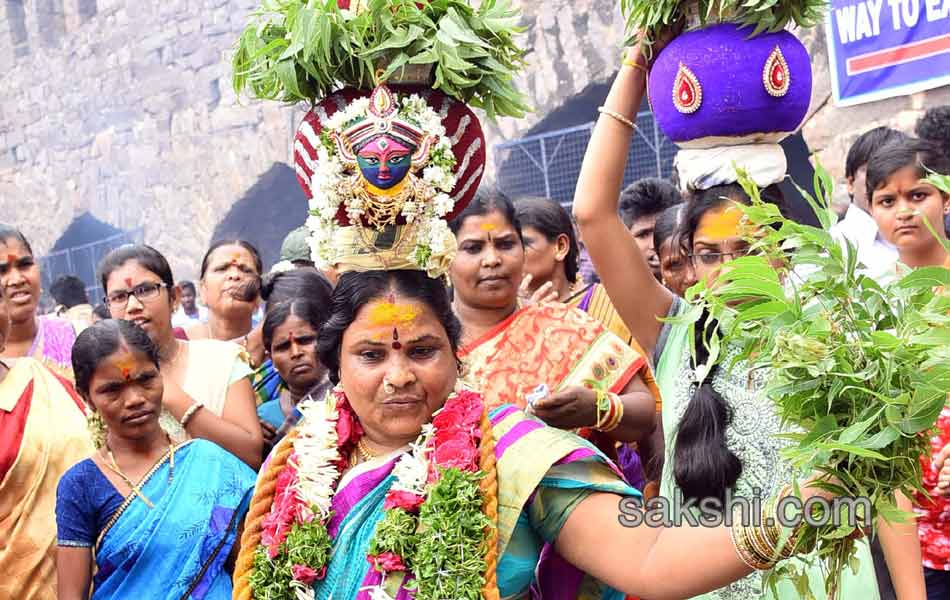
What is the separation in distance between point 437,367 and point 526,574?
19.8 inches

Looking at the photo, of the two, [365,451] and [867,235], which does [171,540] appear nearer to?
[365,451]

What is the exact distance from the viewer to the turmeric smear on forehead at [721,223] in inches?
113

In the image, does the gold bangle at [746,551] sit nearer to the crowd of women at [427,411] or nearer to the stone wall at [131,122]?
the crowd of women at [427,411]

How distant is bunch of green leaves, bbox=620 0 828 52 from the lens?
2.70 metres

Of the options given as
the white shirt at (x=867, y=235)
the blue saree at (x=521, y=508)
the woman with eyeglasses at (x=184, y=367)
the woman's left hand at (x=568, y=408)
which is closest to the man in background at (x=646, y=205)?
the white shirt at (x=867, y=235)

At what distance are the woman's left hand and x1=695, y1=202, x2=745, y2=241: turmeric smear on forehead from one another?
0.58 m

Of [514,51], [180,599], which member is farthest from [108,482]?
[514,51]

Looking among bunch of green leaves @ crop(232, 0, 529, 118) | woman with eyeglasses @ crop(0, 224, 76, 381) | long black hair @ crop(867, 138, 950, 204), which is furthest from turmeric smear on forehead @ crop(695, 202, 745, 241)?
woman with eyeglasses @ crop(0, 224, 76, 381)

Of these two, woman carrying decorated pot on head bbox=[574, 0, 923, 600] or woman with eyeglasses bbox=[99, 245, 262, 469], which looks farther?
woman with eyeglasses bbox=[99, 245, 262, 469]

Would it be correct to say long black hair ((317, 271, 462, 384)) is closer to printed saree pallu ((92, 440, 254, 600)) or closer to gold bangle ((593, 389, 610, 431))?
gold bangle ((593, 389, 610, 431))

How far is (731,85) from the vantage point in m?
2.72

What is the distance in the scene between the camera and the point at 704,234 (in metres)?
2.93

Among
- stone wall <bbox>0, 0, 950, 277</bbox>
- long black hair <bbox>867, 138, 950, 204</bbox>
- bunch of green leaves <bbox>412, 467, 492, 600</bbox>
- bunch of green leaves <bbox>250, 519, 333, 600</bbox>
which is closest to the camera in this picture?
bunch of green leaves <bbox>412, 467, 492, 600</bbox>

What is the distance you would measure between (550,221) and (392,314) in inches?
87.8
